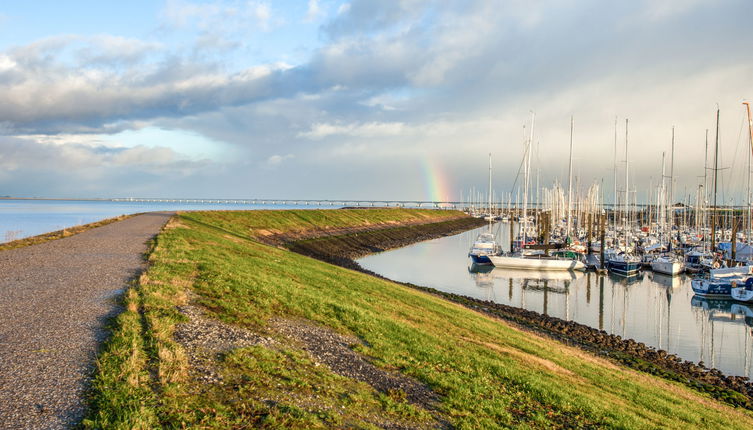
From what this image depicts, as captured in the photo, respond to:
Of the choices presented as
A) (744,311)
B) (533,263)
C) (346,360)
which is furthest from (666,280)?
(346,360)

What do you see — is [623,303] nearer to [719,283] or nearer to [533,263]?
[719,283]

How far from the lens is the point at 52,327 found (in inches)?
425

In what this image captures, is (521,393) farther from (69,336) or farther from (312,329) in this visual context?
(69,336)

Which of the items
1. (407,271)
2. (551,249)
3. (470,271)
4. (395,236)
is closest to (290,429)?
(407,271)

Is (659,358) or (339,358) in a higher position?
(339,358)

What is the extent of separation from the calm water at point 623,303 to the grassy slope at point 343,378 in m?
12.1

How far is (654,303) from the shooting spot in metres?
40.8

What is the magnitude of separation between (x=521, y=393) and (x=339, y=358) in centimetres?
474

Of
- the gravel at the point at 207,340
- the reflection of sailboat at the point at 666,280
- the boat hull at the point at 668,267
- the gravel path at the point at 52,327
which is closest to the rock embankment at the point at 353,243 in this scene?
the gravel path at the point at 52,327

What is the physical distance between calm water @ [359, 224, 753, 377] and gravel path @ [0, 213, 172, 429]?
2821 cm

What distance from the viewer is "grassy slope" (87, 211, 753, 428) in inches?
311

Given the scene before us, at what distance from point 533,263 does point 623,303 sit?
16208mm

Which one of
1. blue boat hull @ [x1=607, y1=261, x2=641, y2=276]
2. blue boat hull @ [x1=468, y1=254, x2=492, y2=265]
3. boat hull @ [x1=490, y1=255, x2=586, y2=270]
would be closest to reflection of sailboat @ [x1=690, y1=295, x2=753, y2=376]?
blue boat hull @ [x1=607, y1=261, x2=641, y2=276]

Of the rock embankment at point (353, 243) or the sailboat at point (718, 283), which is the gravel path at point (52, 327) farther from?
the sailboat at point (718, 283)
